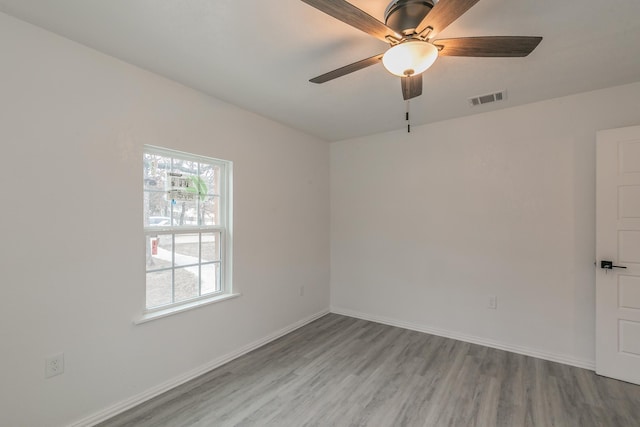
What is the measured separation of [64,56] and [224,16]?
1.14 m

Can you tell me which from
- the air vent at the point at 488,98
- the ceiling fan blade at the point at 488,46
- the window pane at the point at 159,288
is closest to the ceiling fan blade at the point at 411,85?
the ceiling fan blade at the point at 488,46

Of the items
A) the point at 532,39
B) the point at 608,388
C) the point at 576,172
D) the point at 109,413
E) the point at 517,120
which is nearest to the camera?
the point at 532,39

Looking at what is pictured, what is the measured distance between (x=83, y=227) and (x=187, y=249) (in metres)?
0.84

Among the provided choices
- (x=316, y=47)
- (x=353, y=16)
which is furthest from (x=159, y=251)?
(x=353, y=16)

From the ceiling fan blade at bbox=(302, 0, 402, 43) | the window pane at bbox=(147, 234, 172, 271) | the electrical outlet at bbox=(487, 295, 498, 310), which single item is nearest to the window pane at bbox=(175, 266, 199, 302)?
the window pane at bbox=(147, 234, 172, 271)

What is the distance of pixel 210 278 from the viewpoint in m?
2.85

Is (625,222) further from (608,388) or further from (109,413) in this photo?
(109,413)

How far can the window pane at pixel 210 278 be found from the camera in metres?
2.80

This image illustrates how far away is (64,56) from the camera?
1877 millimetres

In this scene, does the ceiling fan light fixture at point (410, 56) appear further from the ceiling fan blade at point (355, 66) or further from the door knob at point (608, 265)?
the door knob at point (608, 265)

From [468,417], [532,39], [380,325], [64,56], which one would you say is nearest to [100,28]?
[64,56]

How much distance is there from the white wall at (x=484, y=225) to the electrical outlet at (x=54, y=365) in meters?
3.15

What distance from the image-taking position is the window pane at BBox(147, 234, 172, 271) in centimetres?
238

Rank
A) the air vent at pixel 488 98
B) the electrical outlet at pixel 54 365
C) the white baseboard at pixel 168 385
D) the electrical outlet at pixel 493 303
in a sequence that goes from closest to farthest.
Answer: the electrical outlet at pixel 54 365 < the white baseboard at pixel 168 385 < the air vent at pixel 488 98 < the electrical outlet at pixel 493 303
